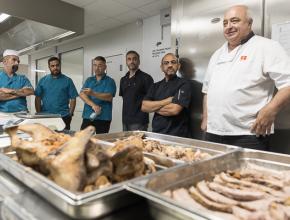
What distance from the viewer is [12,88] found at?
2.98 metres

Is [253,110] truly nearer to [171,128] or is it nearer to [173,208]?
[171,128]

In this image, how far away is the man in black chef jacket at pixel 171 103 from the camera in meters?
2.40

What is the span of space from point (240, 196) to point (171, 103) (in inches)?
66.4

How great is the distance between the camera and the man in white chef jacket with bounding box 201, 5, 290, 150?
63.5 inches

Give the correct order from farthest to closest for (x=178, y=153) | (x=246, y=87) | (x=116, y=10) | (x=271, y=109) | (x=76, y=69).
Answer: (x=76, y=69)
(x=116, y=10)
(x=246, y=87)
(x=271, y=109)
(x=178, y=153)

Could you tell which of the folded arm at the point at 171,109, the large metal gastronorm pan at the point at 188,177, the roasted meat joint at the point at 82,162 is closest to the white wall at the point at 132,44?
the folded arm at the point at 171,109

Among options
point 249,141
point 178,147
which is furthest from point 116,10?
point 178,147

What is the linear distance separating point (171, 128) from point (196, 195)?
172 centimetres

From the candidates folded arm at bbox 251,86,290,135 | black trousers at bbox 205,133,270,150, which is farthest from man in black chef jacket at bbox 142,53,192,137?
folded arm at bbox 251,86,290,135

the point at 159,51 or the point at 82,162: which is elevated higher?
the point at 159,51

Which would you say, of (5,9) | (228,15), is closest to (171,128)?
(228,15)

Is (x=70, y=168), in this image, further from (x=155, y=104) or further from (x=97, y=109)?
(x=97, y=109)

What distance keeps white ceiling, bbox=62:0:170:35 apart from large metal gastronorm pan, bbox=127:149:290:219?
303 cm

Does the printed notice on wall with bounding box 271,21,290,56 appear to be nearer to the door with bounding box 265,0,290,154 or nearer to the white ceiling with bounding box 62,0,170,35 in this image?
the door with bounding box 265,0,290,154
